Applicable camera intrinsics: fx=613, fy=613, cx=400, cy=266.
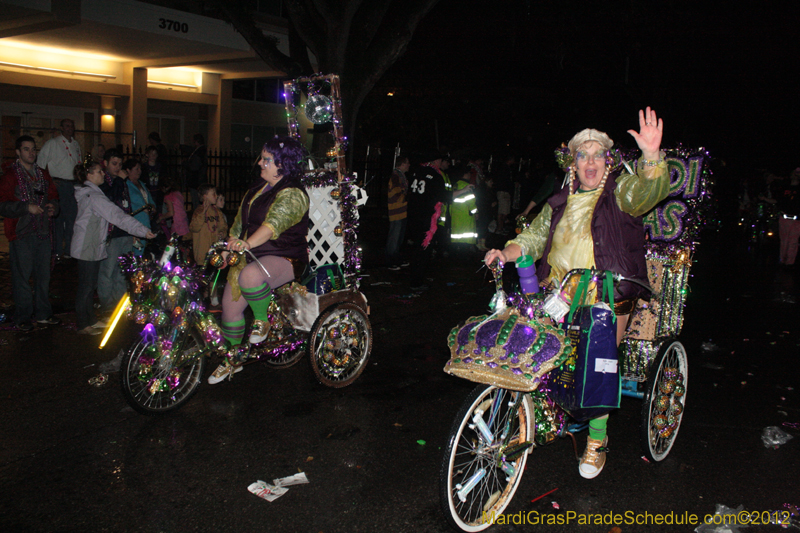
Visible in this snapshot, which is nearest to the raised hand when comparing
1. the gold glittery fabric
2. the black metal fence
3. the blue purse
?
the gold glittery fabric

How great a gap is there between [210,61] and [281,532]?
746 inches

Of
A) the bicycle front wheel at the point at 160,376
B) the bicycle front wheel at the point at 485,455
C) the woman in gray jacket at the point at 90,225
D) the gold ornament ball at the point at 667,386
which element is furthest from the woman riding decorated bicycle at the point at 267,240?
the gold ornament ball at the point at 667,386

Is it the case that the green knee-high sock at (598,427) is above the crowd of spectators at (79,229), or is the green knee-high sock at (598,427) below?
below

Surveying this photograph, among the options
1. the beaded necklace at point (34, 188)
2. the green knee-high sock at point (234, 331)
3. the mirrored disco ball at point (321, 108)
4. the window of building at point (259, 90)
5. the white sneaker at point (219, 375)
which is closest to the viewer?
the green knee-high sock at point (234, 331)

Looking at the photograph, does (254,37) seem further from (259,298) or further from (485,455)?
(485,455)

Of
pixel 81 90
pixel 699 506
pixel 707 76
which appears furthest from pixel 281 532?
pixel 707 76

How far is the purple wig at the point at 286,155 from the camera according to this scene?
4.95 m

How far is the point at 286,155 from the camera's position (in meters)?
4.97

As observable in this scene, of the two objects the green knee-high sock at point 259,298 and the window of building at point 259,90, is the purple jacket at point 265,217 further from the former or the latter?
the window of building at point 259,90

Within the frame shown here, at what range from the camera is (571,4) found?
2227 cm

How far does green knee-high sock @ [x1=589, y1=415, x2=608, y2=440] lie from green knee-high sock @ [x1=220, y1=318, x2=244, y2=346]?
2822 mm

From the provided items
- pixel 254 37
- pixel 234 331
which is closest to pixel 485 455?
pixel 234 331

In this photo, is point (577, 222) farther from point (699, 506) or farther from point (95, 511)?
point (95, 511)

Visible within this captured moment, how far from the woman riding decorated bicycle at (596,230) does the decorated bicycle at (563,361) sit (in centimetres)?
7
